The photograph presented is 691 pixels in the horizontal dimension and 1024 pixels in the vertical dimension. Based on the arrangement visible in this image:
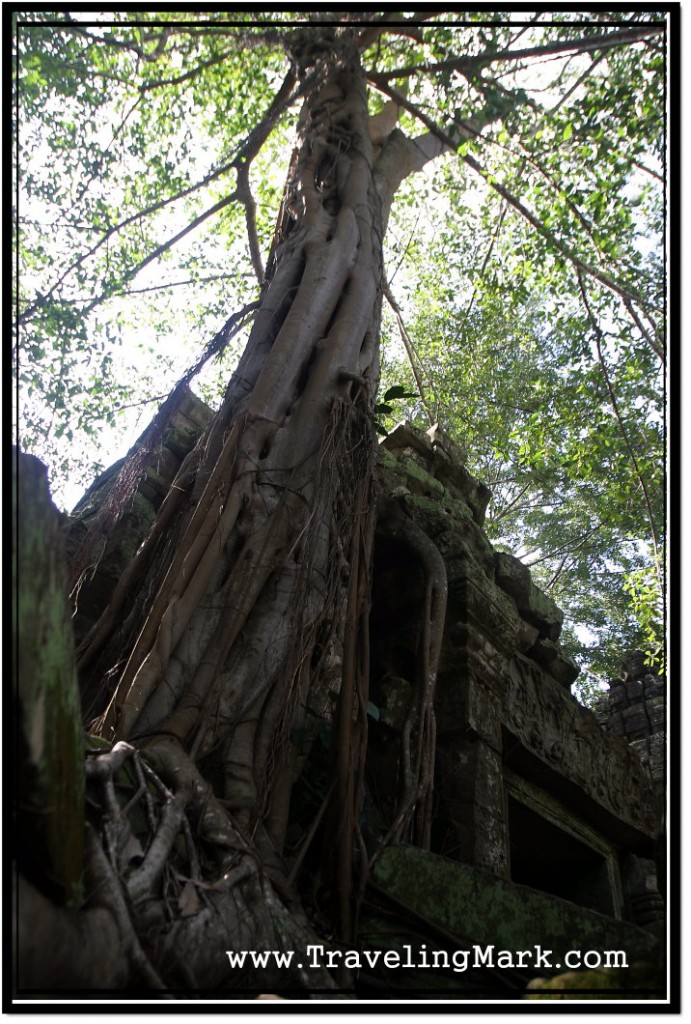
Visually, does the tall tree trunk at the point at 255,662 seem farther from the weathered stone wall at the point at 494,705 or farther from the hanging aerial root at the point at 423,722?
the weathered stone wall at the point at 494,705

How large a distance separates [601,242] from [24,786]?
4.52m

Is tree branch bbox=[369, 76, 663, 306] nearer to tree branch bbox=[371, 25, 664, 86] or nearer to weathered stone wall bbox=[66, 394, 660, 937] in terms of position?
tree branch bbox=[371, 25, 664, 86]

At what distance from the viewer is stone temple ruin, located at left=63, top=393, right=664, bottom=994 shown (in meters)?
2.18

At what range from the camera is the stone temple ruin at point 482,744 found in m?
2.18

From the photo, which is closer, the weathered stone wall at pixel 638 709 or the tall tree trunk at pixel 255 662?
the tall tree trunk at pixel 255 662

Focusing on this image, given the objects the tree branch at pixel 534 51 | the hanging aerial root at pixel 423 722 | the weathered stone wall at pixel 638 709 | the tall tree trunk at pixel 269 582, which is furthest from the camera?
the weathered stone wall at pixel 638 709

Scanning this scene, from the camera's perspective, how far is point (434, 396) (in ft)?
22.1

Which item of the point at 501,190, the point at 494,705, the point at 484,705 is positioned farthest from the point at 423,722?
the point at 501,190

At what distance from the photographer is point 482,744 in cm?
329

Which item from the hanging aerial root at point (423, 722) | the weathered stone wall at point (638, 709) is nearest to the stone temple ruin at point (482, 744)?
the hanging aerial root at point (423, 722)

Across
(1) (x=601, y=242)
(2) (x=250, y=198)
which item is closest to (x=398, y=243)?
(2) (x=250, y=198)

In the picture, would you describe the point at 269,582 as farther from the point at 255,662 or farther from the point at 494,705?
the point at 494,705
